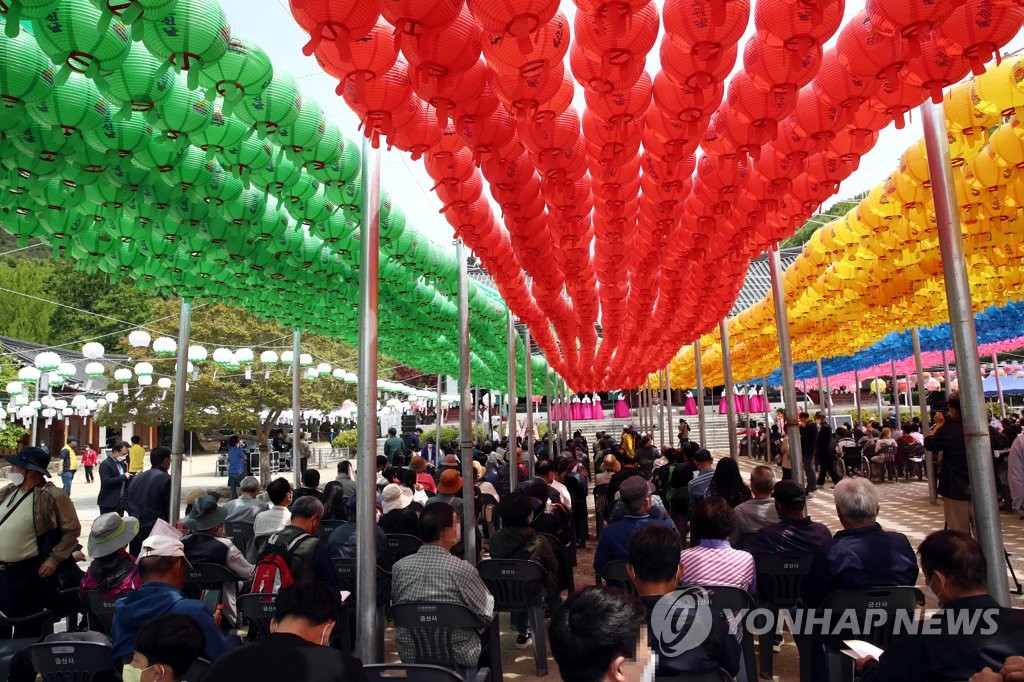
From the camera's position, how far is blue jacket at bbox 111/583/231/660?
10.1 feet

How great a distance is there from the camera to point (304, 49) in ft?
8.91

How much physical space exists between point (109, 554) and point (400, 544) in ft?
6.77

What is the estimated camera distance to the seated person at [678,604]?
273 centimetres

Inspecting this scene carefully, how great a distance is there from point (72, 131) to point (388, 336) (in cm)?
813

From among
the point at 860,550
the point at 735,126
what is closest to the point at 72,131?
the point at 735,126

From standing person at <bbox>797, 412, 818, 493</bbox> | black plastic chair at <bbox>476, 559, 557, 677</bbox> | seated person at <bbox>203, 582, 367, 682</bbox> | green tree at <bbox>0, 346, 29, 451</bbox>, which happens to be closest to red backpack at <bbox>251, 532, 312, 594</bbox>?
black plastic chair at <bbox>476, 559, 557, 677</bbox>

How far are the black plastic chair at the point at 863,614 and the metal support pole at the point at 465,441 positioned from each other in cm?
345

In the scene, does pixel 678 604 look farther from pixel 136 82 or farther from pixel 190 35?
pixel 136 82

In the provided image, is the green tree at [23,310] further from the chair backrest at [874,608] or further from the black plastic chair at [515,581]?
the chair backrest at [874,608]

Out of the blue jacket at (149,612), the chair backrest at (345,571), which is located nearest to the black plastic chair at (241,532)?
the chair backrest at (345,571)

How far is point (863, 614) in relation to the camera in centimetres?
327

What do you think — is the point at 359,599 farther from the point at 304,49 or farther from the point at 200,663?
the point at 304,49

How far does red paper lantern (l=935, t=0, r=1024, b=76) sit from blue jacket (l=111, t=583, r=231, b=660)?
4043 millimetres

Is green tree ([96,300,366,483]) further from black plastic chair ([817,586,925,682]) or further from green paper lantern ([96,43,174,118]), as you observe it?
black plastic chair ([817,586,925,682])
